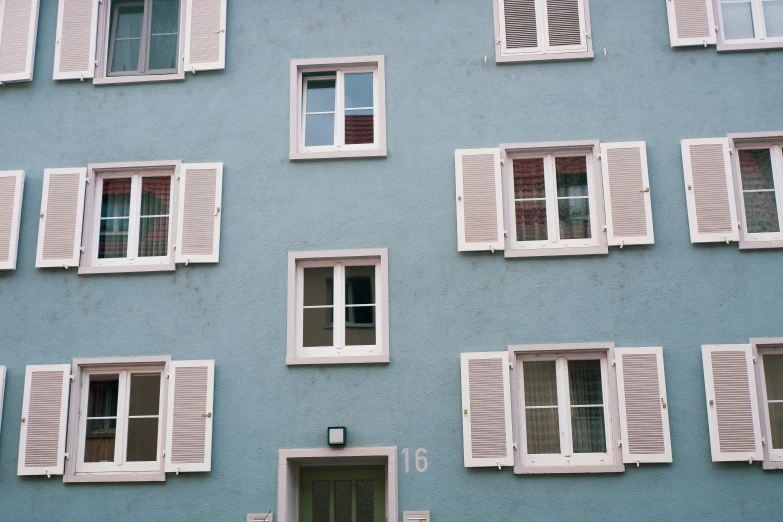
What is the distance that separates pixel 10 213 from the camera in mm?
10641

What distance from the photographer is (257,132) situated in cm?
1080

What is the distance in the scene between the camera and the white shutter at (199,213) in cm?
1038

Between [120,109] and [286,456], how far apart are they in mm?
4525

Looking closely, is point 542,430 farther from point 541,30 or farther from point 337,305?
Result: point 541,30

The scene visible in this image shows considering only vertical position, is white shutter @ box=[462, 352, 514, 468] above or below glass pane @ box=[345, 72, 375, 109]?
below

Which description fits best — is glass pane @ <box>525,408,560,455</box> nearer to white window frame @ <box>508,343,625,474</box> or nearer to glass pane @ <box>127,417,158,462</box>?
white window frame @ <box>508,343,625,474</box>

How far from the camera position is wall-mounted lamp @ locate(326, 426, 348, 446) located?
9.70 meters

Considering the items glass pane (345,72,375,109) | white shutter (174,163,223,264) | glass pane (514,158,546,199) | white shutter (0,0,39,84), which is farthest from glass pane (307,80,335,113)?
white shutter (0,0,39,84)

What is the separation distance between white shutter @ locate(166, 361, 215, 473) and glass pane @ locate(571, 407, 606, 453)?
3828 mm

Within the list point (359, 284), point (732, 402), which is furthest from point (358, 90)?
point (732, 402)

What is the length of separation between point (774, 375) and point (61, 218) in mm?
7963

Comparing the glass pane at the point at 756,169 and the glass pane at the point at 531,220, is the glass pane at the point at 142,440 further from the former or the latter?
the glass pane at the point at 756,169

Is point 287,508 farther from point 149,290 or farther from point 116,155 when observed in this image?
point 116,155

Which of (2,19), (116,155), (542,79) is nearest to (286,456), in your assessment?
(116,155)
